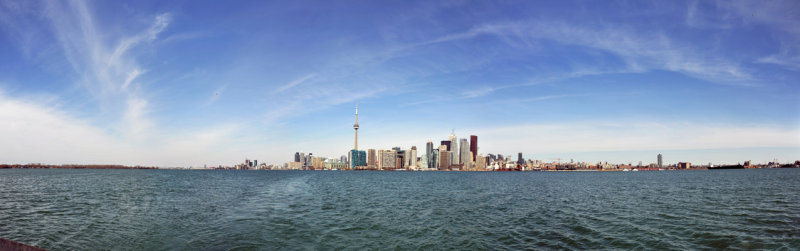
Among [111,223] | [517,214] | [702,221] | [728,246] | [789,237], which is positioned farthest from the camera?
[517,214]

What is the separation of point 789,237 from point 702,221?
6.02 m

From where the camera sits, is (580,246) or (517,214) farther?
(517,214)

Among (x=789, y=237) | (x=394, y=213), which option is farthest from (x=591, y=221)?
(x=394, y=213)

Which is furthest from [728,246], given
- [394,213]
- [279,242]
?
[279,242]

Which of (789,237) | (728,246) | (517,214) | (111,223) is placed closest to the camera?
(728,246)

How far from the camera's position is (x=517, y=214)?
33688mm

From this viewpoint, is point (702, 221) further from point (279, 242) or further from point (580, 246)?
point (279, 242)

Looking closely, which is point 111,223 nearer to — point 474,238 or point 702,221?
point 474,238

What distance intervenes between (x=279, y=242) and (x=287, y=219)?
917 cm

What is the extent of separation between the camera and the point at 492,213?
34.4m

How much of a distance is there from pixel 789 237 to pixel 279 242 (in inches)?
1270

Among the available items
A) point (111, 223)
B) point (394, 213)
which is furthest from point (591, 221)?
point (111, 223)

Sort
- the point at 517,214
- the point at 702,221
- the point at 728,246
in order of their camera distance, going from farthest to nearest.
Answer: the point at 517,214, the point at 702,221, the point at 728,246

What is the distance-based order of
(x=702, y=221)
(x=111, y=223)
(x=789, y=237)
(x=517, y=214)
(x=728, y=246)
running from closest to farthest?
(x=728, y=246) → (x=789, y=237) → (x=111, y=223) → (x=702, y=221) → (x=517, y=214)
